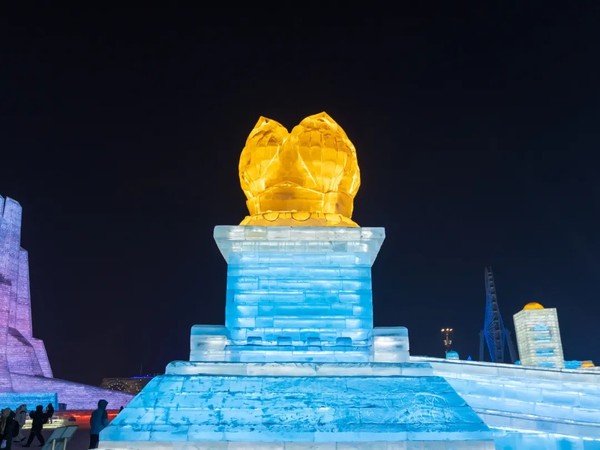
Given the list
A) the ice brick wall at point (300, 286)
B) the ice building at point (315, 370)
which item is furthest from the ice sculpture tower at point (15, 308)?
the ice building at point (315, 370)

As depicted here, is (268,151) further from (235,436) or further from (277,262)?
(235,436)

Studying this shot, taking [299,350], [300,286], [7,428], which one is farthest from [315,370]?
[7,428]

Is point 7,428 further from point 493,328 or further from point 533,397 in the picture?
point 493,328

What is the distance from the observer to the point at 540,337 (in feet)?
122

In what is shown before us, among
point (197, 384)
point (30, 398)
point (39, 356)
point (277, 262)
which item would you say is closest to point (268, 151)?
point (277, 262)

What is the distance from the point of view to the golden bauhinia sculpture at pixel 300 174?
30.2 feet

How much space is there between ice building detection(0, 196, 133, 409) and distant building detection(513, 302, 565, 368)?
25.9m

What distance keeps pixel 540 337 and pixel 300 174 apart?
33101 millimetres

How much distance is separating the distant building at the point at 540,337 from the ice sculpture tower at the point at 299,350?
31.8 m

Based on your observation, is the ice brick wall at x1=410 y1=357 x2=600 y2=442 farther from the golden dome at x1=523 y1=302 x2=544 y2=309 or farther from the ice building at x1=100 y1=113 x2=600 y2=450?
the golden dome at x1=523 y1=302 x2=544 y2=309

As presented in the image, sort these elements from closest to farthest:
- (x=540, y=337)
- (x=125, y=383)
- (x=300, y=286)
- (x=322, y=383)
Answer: (x=322, y=383) → (x=300, y=286) → (x=125, y=383) → (x=540, y=337)

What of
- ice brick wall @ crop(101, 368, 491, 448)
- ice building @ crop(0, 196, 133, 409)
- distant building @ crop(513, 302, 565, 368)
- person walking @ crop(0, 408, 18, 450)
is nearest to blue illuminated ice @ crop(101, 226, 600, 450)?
ice brick wall @ crop(101, 368, 491, 448)

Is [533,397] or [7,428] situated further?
[7,428]

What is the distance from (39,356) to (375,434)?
90.7 feet
